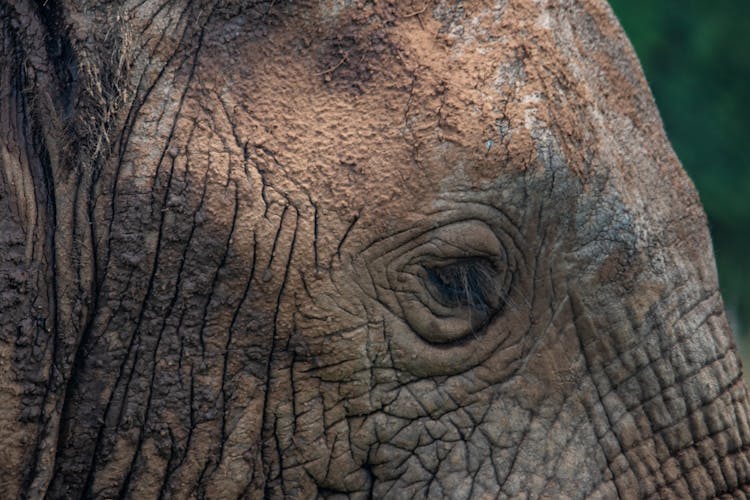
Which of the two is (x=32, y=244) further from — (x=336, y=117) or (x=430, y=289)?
(x=430, y=289)

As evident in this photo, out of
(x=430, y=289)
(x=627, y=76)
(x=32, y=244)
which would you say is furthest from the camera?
(x=627, y=76)

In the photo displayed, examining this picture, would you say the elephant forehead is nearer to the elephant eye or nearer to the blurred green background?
the elephant eye

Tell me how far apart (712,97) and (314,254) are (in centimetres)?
783

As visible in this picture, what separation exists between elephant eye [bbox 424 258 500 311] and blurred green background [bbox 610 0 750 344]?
700 centimetres

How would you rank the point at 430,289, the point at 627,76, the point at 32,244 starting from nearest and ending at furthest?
the point at 32,244
the point at 430,289
the point at 627,76

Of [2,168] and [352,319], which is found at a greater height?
[2,168]

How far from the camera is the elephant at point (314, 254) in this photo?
3262mm

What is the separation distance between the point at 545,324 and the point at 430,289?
37 cm

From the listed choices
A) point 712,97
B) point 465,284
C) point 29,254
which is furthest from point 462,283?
point 712,97

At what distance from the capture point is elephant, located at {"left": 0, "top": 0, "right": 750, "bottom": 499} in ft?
10.7

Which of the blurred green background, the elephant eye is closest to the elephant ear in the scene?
the elephant eye

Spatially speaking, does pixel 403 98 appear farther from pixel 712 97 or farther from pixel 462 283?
pixel 712 97

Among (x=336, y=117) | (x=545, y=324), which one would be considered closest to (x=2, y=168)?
(x=336, y=117)

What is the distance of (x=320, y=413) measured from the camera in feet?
11.1
